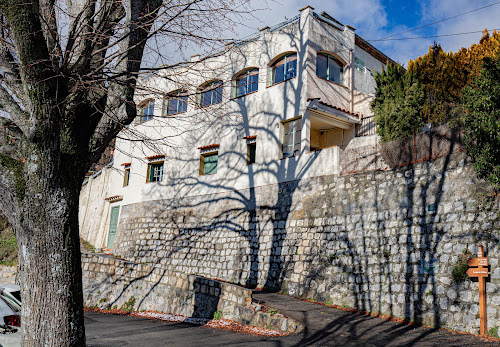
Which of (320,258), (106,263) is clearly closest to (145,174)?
(106,263)

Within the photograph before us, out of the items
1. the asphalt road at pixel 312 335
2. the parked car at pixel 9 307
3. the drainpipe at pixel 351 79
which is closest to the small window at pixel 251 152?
the drainpipe at pixel 351 79

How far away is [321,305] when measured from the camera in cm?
1059

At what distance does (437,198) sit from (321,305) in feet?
12.9

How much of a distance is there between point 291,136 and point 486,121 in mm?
7110

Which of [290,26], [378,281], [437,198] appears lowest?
[378,281]

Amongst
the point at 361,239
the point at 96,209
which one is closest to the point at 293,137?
the point at 361,239

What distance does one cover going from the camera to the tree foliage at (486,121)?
26.6 feet

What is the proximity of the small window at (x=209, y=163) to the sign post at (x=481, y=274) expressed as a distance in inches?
417

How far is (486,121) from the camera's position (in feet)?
26.9

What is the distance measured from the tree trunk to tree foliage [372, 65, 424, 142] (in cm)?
995

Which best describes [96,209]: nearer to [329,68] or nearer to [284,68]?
[284,68]

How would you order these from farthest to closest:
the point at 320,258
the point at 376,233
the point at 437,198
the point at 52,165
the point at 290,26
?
the point at 290,26 → the point at 320,258 → the point at 376,233 → the point at 437,198 → the point at 52,165

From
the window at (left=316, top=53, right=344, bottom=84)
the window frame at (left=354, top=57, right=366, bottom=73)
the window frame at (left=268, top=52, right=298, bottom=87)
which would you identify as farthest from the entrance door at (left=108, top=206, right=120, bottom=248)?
the window frame at (left=354, top=57, right=366, bottom=73)

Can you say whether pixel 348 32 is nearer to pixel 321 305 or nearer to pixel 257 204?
pixel 257 204
